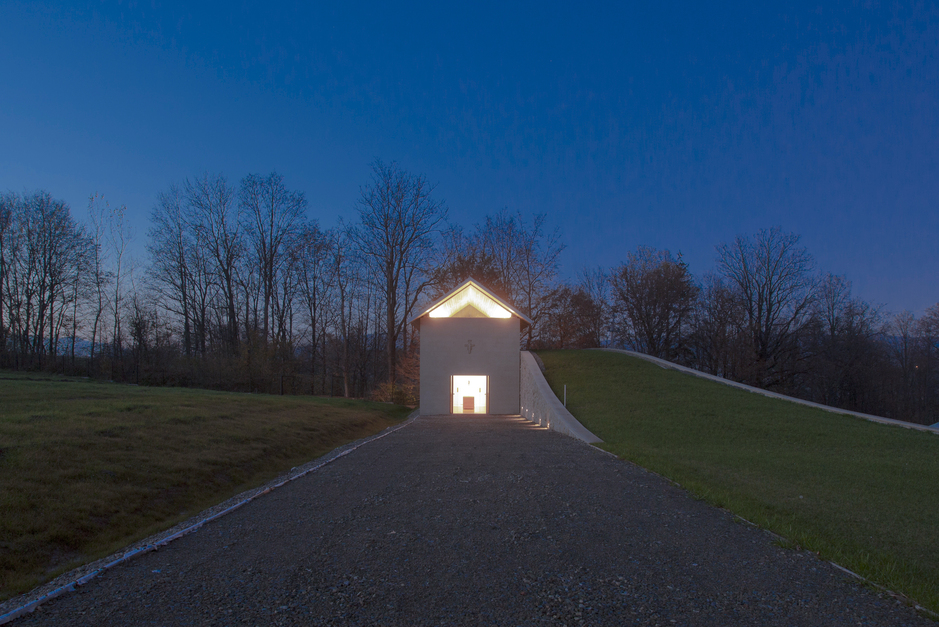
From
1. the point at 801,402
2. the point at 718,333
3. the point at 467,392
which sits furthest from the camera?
the point at 718,333

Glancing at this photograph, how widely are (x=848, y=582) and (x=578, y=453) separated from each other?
6306 mm

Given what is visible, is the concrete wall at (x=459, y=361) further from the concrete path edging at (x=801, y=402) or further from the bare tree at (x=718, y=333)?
the bare tree at (x=718, y=333)

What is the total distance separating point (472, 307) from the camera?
68.0 feet

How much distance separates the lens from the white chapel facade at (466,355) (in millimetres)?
20141

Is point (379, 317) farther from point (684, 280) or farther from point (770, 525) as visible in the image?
point (770, 525)

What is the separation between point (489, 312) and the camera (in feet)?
67.6

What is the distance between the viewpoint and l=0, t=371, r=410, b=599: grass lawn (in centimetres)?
495

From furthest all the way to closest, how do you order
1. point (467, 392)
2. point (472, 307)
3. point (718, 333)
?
point (718, 333), point (467, 392), point (472, 307)

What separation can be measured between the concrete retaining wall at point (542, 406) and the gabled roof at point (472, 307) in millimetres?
2271

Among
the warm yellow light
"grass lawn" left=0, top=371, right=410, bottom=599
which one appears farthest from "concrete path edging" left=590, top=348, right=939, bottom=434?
"grass lawn" left=0, top=371, right=410, bottom=599

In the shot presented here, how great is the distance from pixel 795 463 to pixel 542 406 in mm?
8257

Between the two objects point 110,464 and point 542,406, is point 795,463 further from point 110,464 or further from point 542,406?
point 110,464

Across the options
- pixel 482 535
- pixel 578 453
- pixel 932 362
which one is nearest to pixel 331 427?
pixel 578 453

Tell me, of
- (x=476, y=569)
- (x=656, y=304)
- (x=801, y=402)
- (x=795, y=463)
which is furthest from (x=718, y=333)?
(x=476, y=569)
